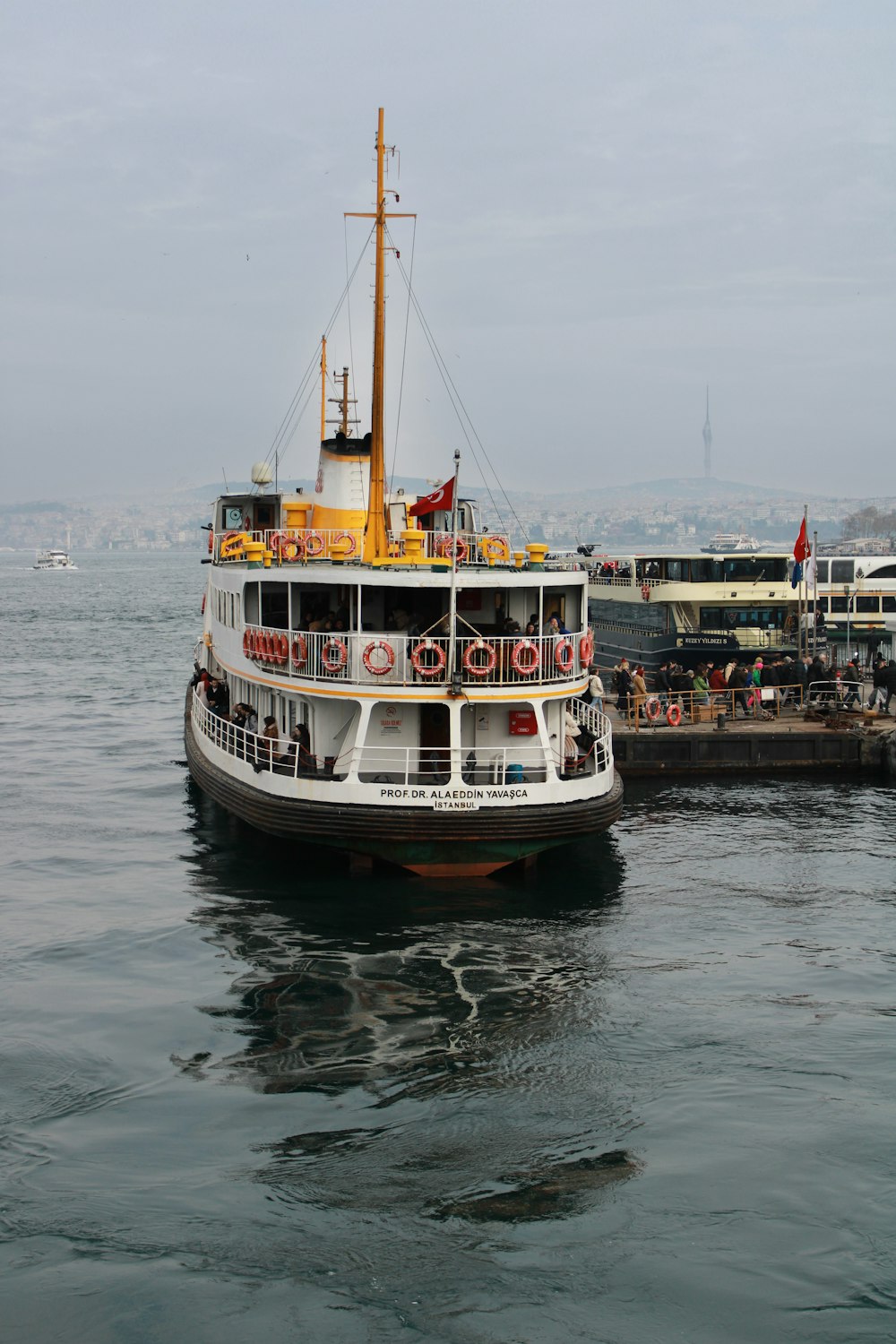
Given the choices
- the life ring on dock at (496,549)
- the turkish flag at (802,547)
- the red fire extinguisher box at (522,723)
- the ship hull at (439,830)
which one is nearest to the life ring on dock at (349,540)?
the life ring on dock at (496,549)

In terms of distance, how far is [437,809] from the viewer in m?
21.7

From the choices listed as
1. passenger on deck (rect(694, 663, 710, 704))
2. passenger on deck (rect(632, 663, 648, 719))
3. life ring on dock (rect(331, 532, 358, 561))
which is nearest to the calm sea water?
life ring on dock (rect(331, 532, 358, 561))

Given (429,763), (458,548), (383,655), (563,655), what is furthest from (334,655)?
(458,548)

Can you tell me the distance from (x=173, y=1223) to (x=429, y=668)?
11881 mm

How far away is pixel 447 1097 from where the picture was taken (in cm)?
1453

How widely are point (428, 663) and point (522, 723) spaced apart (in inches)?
93.9

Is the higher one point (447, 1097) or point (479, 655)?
point (479, 655)

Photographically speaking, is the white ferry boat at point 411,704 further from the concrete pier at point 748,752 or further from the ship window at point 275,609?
the concrete pier at point 748,752

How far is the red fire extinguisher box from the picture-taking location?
23.9 metres

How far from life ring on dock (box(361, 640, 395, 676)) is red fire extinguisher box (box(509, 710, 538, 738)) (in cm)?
263

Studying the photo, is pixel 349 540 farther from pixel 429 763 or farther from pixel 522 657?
pixel 522 657

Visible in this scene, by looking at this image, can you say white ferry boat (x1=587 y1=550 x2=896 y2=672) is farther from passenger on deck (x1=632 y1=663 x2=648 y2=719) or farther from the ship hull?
the ship hull

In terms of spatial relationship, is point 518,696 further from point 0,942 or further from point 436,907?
point 0,942

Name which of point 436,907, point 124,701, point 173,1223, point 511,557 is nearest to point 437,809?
point 436,907
